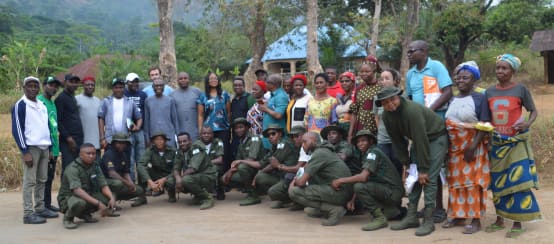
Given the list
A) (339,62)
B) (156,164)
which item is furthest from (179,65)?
(156,164)

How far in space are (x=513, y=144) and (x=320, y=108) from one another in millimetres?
2335

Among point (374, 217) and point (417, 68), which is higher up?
point (417, 68)

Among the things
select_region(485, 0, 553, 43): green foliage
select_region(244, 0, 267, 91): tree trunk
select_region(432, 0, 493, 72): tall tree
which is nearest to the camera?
select_region(244, 0, 267, 91): tree trunk

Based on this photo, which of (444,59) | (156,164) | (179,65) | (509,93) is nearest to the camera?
(509,93)

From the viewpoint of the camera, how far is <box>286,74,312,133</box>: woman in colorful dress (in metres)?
7.14

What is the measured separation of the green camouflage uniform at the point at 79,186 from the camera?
241 inches

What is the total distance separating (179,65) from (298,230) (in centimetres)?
2607

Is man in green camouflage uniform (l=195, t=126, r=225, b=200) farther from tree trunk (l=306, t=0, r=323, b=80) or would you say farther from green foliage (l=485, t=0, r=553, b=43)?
green foliage (l=485, t=0, r=553, b=43)

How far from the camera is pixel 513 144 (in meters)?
5.33

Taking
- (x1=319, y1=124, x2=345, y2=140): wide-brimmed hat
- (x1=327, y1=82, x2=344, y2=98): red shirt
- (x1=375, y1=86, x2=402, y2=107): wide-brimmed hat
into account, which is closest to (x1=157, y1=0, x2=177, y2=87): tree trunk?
(x1=327, y1=82, x2=344, y2=98): red shirt

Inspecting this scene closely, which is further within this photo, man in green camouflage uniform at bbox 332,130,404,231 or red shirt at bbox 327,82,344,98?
red shirt at bbox 327,82,344,98

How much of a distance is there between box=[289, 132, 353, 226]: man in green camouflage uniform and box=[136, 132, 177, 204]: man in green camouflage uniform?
78.5 inches

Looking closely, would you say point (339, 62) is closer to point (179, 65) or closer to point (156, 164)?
point (179, 65)

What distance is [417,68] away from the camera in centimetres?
602
